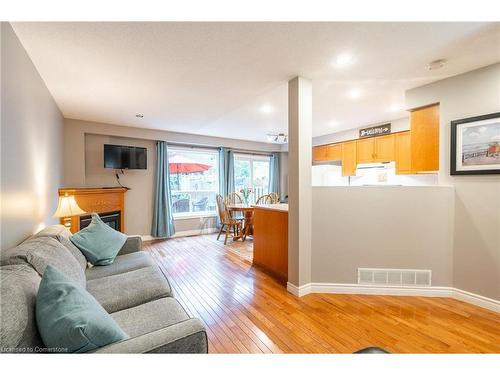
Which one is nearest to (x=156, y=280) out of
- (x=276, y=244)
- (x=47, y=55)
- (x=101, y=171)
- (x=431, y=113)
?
(x=276, y=244)

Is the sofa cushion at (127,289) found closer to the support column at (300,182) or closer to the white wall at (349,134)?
the support column at (300,182)

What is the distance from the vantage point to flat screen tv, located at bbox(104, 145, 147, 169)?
4.25 metres

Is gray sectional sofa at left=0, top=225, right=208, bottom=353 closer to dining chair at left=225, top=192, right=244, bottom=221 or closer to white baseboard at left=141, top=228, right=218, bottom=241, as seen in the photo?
white baseboard at left=141, top=228, right=218, bottom=241

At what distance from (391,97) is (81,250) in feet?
13.3

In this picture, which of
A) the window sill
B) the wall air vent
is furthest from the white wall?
the window sill

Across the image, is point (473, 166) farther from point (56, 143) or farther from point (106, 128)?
point (106, 128)

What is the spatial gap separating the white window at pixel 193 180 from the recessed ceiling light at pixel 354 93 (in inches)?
142

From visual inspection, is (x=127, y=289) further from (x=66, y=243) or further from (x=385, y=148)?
(x=385, y=148)

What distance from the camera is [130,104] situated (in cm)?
324

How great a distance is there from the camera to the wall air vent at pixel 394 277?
2.41m

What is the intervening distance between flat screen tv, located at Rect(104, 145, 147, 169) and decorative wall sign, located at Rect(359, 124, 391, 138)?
4561 mm

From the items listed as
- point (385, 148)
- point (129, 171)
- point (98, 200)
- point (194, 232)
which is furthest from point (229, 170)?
point (385, 148)

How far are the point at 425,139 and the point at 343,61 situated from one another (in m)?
1.50
